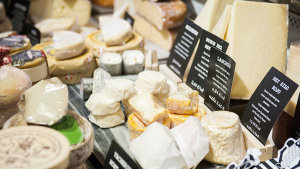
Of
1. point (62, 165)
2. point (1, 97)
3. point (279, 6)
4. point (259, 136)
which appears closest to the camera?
point (62, 165)

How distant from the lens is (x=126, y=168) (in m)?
1.32

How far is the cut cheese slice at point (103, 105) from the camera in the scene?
1.72 meters

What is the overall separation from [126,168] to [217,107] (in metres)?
0.64

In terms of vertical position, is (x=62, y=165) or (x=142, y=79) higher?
(x=62, y=165)

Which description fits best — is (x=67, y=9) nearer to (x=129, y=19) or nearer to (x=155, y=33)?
(x=129, y=19)

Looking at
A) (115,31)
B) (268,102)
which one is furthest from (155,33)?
(268,102)

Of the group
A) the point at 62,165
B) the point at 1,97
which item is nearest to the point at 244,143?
the point at 62,165

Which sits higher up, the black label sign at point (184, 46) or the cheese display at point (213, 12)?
the cheese display at point (213, 12)

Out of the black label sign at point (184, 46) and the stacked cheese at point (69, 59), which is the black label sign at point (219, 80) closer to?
the black label sign at point (184, 46)

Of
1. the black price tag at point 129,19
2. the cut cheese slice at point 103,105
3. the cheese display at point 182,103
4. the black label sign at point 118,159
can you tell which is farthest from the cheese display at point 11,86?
the black price tag at point 129,19

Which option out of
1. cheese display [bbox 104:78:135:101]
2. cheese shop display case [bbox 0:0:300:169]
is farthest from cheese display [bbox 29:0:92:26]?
cheese display [bbox 104:78:135:101]

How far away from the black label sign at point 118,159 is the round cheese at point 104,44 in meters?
1.09

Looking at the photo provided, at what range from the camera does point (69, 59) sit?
227cm

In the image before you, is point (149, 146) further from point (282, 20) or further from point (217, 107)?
point (282, 20)
